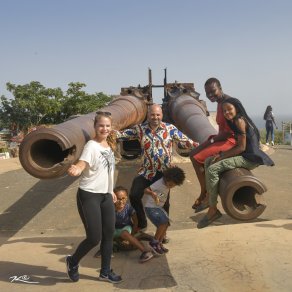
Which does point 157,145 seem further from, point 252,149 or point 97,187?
point 252,149

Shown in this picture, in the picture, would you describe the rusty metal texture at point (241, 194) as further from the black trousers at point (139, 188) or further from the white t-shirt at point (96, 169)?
the black trousers at point (139, 188)

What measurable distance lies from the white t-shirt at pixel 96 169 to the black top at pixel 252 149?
1120mm

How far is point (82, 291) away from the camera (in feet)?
13.4

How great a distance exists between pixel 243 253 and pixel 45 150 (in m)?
2.50

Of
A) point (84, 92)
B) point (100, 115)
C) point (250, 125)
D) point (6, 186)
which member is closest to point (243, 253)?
point (250, 125)

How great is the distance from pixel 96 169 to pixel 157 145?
0.93m

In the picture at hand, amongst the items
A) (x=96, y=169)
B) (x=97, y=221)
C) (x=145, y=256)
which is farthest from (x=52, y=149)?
(x=145, y=256)

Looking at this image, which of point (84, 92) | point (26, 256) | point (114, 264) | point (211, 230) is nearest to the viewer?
point (114, 264)

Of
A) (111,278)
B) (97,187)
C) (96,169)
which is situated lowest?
(111,278)

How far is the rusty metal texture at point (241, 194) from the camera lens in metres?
3.13

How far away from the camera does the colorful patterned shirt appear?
4695 mm

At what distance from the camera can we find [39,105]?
24.9 m

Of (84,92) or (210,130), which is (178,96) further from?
(84,92)

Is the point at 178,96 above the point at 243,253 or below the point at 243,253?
above
